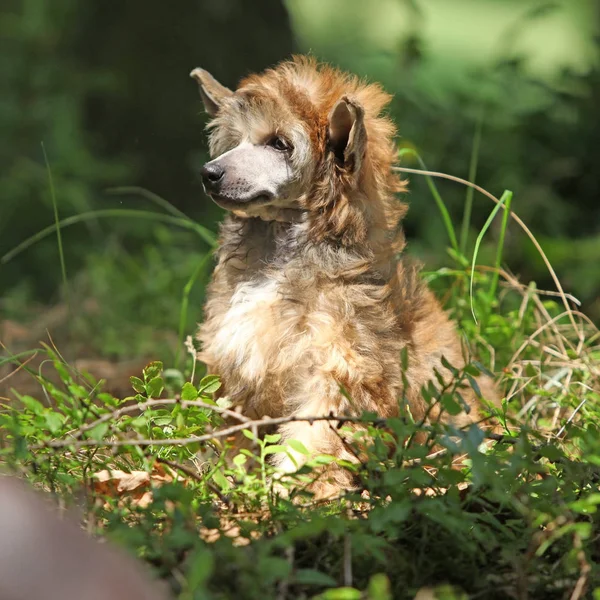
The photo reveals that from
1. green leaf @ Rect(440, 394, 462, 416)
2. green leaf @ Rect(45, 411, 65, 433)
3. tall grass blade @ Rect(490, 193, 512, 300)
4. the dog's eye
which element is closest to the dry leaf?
green leaf @ Rect(45, 411, 65, 433)

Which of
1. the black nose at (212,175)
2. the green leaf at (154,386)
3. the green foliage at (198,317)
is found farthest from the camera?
the black nose at (212,175)

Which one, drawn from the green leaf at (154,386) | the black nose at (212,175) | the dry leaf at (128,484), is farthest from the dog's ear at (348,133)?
the dry leaf at (128,484)

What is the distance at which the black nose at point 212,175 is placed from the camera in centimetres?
354

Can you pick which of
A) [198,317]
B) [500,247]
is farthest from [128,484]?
[198,317]

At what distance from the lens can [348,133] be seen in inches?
138

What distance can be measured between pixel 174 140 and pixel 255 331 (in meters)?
4.77

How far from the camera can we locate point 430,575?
103 inches

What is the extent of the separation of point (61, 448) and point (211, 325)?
112 centimetres

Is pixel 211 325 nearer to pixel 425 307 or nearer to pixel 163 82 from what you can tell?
pixel 425 307

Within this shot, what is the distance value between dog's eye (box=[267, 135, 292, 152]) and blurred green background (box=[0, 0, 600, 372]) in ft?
9.23

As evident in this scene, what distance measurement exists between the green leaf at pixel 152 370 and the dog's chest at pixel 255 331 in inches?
17.0

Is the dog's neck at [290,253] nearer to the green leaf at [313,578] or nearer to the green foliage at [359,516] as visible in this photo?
the green foliage at [359,516]

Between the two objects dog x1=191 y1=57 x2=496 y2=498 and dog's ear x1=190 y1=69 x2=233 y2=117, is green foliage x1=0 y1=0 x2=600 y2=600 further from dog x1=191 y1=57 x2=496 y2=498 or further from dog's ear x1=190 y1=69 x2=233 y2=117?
dog's ear x1=190 y1=69 x2=233 y2=117

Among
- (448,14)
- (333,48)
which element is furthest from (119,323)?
(448,14)
